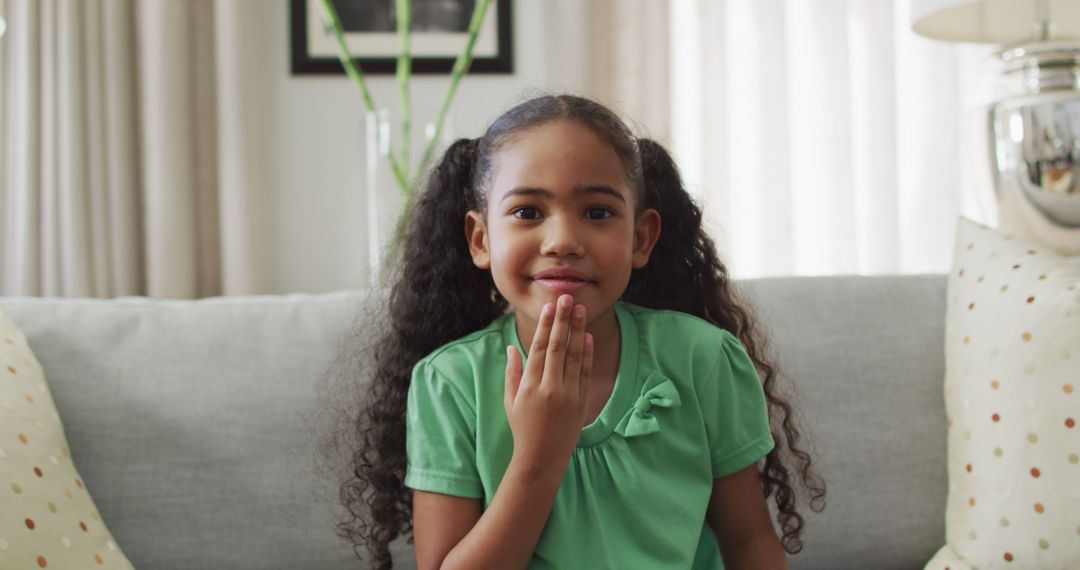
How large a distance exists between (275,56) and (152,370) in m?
1.87

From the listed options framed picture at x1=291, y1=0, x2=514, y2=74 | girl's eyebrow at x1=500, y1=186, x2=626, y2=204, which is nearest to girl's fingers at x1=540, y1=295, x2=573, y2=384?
girl's eyebrow at x1=500, y1=186, x2=626, y2=204

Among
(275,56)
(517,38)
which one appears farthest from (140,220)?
(517,38)

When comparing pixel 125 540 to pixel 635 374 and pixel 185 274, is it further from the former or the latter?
pixel 185 274

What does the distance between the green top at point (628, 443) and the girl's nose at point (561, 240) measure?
17 cm

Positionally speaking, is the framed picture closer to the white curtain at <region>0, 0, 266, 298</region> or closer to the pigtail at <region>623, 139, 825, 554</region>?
the white curtain at <region>0, 0, 266, 298</region>

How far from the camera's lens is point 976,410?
48.7 inches

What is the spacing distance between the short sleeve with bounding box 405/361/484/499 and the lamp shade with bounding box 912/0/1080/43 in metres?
1.18

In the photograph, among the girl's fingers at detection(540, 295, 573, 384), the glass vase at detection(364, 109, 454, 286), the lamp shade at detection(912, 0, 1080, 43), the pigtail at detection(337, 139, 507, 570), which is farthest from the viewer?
the glass vase at detection(364, 109, 454, 286)

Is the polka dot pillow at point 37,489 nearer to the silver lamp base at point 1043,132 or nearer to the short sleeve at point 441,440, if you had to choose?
the short sleeve at point 441,440

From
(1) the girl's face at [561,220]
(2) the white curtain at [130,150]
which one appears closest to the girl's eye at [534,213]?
(1) the girl's face at [561,220]

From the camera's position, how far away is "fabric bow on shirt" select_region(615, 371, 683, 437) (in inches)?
41.0

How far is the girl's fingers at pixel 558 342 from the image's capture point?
950mm

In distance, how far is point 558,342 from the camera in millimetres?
959

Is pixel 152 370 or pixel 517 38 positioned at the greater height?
pixel 517 38
